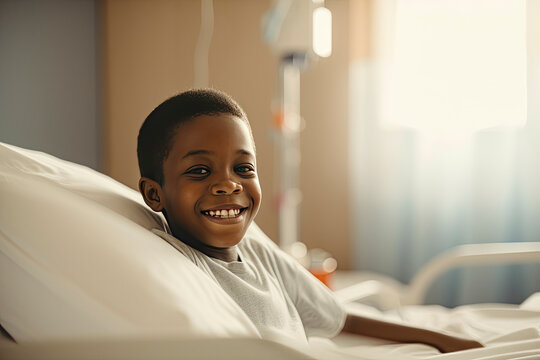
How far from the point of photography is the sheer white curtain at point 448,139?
2.12 metres

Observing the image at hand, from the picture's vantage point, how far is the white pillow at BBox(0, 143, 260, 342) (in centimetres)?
47

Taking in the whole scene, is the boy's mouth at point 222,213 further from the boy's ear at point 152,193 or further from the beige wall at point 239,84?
the beige wall at point 239,84

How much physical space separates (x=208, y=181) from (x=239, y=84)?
68.1 inches

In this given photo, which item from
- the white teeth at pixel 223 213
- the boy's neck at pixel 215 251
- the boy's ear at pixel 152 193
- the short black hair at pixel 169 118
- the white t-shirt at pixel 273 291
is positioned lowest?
→ the white t-shirt at pixel 273 291

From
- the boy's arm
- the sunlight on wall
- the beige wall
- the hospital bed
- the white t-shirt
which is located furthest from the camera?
the beige wall

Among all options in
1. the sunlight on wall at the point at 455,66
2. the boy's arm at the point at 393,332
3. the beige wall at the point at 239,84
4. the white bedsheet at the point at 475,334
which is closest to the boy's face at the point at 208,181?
the white bedsheet at the point at 475,334

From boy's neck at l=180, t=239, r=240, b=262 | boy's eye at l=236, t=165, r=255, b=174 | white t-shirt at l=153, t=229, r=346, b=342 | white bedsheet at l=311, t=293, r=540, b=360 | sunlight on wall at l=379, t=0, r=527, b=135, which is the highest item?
sunlight on wall at l=379, t=0, r=527, b=135

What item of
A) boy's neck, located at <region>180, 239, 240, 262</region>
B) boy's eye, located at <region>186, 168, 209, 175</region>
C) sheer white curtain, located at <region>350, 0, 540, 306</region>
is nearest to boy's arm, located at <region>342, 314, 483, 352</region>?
boy's neck, located at <region>180, 239, 240, 262</region>

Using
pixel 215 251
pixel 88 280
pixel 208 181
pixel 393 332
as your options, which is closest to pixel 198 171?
pixel 208 181

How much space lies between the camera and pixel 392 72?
89.3 inches

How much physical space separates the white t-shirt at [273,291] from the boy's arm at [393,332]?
4 centimetres

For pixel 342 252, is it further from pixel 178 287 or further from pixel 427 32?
pixel 178 287

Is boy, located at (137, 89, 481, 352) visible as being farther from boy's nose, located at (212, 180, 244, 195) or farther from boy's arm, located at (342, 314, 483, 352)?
boy's arm, located at (342, 314, 483, 352)

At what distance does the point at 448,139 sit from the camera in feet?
7.34
